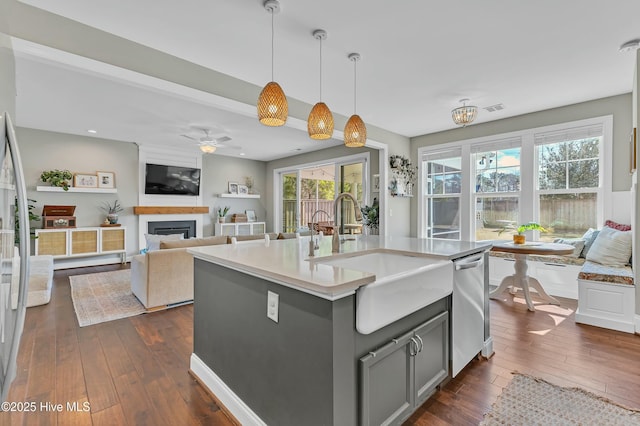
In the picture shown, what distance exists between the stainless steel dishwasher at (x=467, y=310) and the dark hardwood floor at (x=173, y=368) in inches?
7.3

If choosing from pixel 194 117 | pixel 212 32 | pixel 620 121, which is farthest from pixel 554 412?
pixel 194 117

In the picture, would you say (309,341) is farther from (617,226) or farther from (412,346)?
(617,226)

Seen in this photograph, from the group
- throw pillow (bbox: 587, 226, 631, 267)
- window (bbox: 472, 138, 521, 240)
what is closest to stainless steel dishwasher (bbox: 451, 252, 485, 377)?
throw pillow (bbox: 587, 226, 631, 267)

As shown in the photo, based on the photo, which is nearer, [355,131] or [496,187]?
[355,131]

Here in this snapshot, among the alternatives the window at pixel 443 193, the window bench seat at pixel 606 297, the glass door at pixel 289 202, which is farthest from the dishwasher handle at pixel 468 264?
the glass door at pixel 289 202

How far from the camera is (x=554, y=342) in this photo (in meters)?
2.67

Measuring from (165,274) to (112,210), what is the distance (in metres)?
3.88

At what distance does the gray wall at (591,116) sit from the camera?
3764 millimetres

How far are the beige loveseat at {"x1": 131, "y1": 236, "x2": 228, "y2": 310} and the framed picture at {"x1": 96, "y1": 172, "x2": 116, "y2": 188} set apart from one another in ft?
11.2

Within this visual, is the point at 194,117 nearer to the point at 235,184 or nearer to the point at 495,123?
the point at 235,184

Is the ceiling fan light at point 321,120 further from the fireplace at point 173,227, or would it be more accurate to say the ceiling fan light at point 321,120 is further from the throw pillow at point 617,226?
the fireplace at point 173,227

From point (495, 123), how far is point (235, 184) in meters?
6.18

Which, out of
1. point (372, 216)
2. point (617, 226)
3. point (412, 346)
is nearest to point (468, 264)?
point (412, 346)

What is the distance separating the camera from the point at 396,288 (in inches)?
54.4
